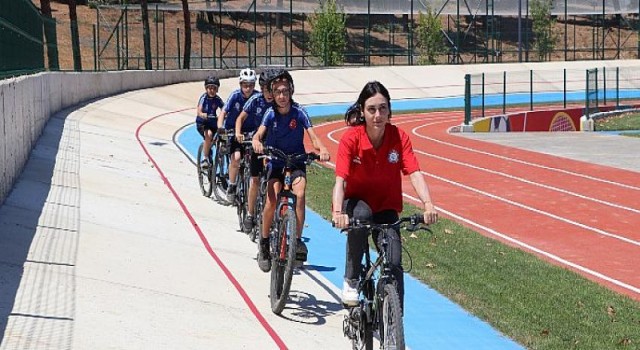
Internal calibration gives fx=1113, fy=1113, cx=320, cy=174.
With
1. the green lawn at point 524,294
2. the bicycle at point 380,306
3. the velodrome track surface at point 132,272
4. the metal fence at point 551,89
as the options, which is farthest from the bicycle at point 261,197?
the metal fence at point 551,89

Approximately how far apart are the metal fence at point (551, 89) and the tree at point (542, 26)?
722 inches

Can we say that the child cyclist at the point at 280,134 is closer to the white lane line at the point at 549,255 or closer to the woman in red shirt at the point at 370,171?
the woman in red shirt at the point at 370,171

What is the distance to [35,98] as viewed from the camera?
2028 cm

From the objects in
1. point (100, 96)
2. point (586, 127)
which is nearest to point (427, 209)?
point (100, 96)

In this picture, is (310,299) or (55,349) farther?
(310,299)

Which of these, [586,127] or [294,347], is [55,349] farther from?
[586,127]

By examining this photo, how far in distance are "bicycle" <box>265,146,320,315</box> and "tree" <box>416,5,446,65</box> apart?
67.3 meters

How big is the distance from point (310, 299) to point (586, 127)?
1323 inches

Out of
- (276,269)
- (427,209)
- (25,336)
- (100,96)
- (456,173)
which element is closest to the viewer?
(427,209)

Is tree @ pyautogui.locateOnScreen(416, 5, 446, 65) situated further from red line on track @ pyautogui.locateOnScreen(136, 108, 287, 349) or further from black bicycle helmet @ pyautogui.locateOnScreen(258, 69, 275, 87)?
black bicycle helmet @ pyautogui.locateOnScreen(258, 69, 275, 87)

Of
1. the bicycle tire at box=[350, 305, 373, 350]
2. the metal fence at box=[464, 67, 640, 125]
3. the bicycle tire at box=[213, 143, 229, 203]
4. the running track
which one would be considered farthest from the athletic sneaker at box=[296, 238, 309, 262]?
the metal fence at box=[464, 67, 640, 125]

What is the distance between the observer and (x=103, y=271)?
1035cm

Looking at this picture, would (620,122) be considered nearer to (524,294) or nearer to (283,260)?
(524,294)

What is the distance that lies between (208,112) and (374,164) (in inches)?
404
